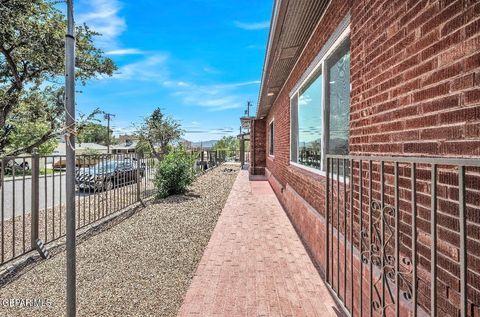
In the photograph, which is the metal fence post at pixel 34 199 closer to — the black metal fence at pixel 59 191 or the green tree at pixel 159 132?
the black metal fence at pixel 59 191

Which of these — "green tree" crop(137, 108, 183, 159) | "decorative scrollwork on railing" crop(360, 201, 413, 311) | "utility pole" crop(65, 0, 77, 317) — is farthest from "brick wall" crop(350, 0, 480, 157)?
"green tree" crop(137, 108, 183, 159)

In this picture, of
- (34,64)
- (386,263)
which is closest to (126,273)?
(386,263)

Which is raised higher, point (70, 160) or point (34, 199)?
point (70, 160)

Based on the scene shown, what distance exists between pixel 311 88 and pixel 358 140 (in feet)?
8.98

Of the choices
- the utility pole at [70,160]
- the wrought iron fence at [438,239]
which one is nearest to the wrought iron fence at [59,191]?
the utility pole at [70,160]

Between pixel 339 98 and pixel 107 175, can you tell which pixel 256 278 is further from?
pixel 107 175

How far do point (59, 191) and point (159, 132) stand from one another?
54.7 feet

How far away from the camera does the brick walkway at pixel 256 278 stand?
9.52ft

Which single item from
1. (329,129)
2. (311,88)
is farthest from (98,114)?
(329,129)

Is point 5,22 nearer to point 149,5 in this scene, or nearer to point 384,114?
point 149,5

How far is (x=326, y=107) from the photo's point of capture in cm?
420

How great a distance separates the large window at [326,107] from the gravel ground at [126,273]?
2419 millimetres

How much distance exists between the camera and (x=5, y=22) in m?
6.22

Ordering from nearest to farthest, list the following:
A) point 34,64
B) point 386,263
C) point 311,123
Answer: point 386,263 < point 311,123 < point 34,64
